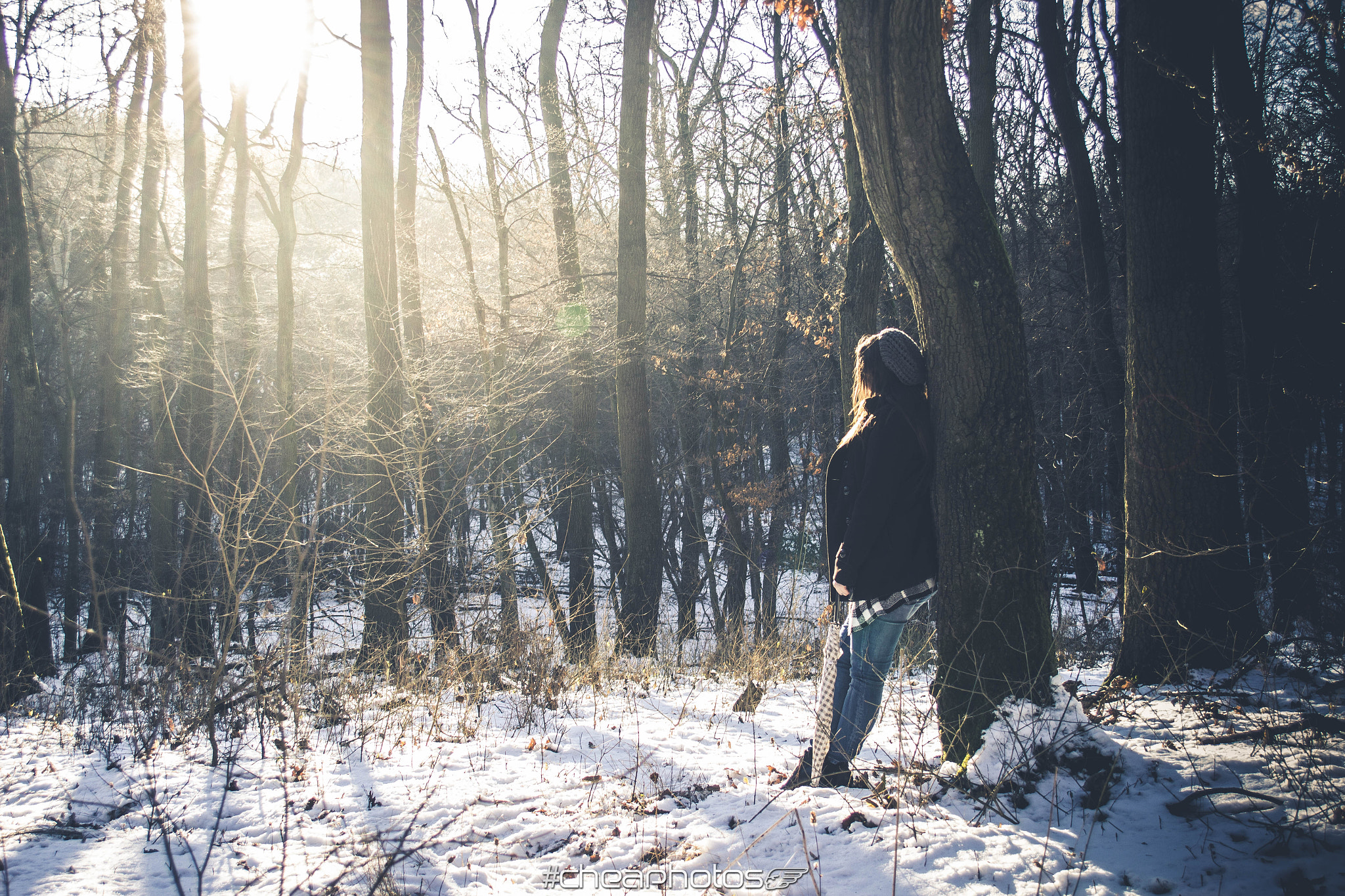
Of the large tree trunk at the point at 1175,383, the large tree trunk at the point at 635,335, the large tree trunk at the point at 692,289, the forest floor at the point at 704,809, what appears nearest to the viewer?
the forest floor at the point at 704,809

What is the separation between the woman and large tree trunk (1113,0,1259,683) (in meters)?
1.72

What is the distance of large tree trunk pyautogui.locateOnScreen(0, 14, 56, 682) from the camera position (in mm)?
6328

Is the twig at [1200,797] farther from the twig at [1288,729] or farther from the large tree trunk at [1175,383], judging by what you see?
the large tree trunk at [1175,383]

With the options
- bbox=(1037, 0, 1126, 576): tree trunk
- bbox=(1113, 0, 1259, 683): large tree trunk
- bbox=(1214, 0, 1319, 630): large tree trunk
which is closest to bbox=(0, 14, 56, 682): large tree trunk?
bbox=(1113, 0, 1259, 683): large tree trunk

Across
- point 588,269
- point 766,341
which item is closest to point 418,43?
point 588,269

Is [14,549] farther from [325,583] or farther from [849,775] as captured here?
[849,775]

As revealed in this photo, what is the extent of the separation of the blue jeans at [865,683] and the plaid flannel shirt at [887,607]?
0.06 feet

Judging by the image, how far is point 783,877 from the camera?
79.0 inches

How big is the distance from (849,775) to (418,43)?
1017 centimetres

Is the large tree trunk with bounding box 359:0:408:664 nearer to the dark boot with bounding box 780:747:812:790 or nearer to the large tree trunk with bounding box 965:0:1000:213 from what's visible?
the dark boot with bounding box 780:747:812:790

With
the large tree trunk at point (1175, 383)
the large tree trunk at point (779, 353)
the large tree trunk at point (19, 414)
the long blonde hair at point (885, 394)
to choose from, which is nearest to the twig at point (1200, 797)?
the large tree trunk at point (1175, 383)

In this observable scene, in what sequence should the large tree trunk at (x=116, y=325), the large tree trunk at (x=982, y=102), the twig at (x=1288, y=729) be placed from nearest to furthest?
the twig at (x=1288, y=729) < the large tree trunk at (x=982, y=102) < the large tree trunk at (x=116, y=325)

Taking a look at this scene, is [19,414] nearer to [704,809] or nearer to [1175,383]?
[704,809]

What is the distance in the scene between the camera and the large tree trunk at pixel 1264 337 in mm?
3930
